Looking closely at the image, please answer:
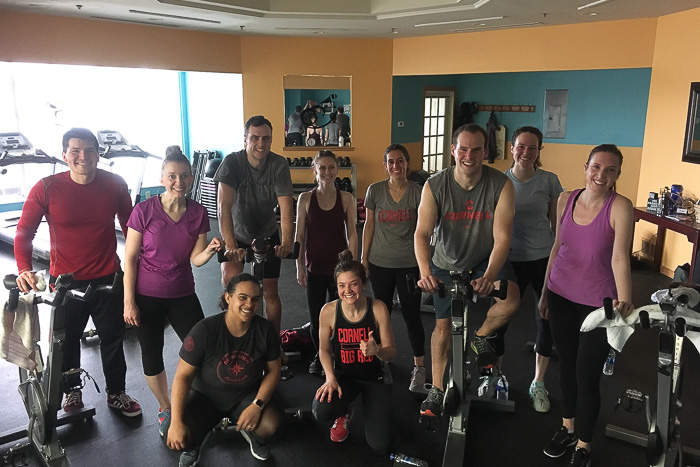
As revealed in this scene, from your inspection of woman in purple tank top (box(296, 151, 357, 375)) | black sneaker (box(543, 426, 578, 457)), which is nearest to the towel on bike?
woman in purple tank top (box(296, 151, 357, 375))

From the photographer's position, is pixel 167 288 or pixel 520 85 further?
pixel 520 85

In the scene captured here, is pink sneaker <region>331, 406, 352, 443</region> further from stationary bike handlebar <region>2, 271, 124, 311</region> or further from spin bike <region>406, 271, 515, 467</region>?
stationary bike handlebar <region>2, 271, 124, 311</region>

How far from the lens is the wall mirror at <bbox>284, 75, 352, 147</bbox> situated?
811cm

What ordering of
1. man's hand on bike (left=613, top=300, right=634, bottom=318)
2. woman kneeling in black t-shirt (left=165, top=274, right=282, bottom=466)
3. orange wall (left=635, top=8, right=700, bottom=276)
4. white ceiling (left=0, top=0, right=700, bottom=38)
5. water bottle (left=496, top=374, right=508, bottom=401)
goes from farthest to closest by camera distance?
orange wall (left=635, top=8, right=700, bottom=276)
white ceiling (left=0, top=0, right=700, bottom=38)
water bottle (left=496, top=374, right=508, bottom=401)
woman kneeling in black t-shirt (left=165, top=274, right=282, bottom=466)
man's hand on bike (left=613, top=300, right=634, bottom=318)

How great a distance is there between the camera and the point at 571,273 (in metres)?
2.49

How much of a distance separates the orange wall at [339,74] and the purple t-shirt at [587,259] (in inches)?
234

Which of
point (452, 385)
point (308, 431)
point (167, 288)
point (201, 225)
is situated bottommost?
point (308, 431)

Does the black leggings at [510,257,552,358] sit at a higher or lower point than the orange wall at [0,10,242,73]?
lower

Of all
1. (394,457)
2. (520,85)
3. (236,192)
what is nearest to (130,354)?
(236,192)

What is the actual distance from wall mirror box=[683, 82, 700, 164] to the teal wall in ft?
9.41

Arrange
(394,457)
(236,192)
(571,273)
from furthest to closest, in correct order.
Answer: (236,192) < (394,457) < (571,273)

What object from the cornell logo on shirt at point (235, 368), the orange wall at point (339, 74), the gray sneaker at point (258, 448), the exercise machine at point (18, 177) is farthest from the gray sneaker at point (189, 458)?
→ the orange wall at point (339, 74)

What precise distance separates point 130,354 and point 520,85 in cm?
822

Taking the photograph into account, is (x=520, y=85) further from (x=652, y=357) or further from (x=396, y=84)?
(x=652, y=357)
